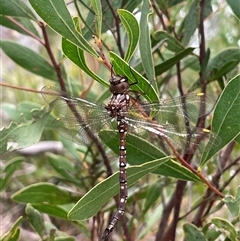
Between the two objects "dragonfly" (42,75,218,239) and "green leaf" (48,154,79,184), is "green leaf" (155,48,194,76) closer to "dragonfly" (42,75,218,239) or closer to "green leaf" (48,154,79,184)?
"dragonfly" (42,75,218,239)

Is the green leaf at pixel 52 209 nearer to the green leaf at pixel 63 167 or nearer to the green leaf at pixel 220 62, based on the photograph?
the green leaf at pixel 63 167

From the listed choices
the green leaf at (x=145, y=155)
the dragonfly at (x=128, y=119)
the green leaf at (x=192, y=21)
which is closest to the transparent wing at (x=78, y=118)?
the dragonfly at (x=128, y=119)

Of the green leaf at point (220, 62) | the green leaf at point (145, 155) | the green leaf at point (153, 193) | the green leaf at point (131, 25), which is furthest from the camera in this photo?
the green leaf at point (153, 193)

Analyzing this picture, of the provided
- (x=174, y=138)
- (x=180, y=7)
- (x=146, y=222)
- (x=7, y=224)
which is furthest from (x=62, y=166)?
(x=7, y=224)

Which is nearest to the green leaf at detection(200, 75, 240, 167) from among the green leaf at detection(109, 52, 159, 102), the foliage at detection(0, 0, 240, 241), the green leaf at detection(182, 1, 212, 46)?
the foliage at detection(0, 0, 240, 241)

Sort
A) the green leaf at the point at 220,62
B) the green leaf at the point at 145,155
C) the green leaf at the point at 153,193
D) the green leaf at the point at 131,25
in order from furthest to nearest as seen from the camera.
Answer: the green leaf at the point at 153,193
the green leaf at the point at 220,62
the green leaf at the point at 145,155
the green leaf at the point at 131,25

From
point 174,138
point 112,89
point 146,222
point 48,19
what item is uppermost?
point 48,19

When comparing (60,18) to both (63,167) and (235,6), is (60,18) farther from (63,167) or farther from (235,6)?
(63,167)

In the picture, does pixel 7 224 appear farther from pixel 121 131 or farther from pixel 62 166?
pixel 121 131
